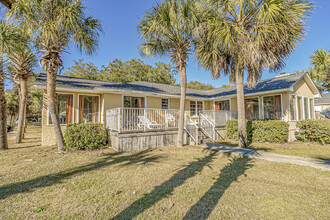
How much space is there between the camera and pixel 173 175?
4.59 meters

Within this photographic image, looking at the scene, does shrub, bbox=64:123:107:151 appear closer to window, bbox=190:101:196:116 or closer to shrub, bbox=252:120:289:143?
window, bbox=190:101:196:116

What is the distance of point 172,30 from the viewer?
7.51m

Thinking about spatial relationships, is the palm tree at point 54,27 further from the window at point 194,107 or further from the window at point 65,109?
the window at point 194,107

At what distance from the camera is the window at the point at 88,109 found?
993 centimetres

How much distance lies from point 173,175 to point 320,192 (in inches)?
134

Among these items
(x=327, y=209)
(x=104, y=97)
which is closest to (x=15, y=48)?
(x=104, y=97)

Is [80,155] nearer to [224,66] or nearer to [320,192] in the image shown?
[320,192]

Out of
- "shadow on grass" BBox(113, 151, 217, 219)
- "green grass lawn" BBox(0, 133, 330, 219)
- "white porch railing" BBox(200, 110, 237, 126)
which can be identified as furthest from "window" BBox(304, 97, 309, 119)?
"shadow on grass" BBox(113, 151, 217, 219)

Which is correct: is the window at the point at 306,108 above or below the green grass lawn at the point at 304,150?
above

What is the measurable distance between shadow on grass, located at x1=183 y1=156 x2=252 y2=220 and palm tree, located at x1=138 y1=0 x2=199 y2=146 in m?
3.48

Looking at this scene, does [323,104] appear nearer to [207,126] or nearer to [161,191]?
[207,126]

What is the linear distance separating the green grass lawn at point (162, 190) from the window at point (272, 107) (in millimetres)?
6961

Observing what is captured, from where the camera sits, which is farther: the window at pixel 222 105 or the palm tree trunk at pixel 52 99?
the window at pixel 222 105

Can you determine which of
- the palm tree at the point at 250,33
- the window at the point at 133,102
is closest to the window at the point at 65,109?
the window at the point at 133,102
